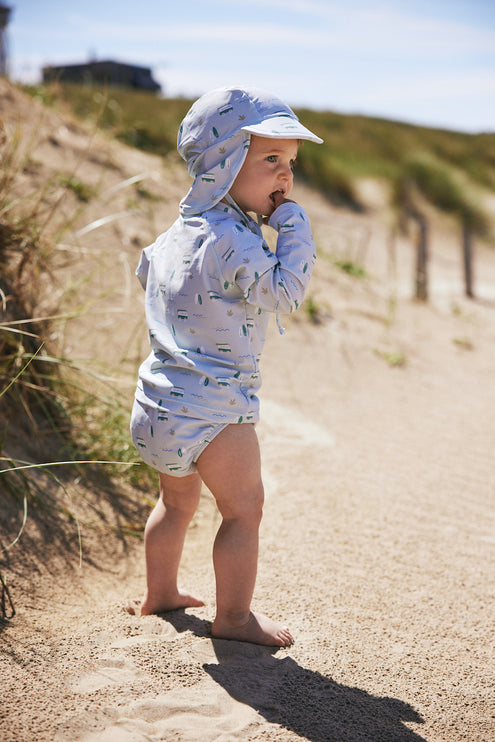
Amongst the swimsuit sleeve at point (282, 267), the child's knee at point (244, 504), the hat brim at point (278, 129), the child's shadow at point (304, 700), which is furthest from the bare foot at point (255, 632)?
the hat brim at point (278, 129)

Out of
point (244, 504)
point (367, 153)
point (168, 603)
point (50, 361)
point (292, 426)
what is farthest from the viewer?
point (367, 153)

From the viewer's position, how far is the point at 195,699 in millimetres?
1587

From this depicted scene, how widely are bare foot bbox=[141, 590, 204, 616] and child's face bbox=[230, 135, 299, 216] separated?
1.10 m

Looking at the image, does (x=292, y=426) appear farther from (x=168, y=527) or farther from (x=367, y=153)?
(x=367, y=153)

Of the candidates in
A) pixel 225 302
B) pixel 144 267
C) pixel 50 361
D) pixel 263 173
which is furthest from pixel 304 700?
pixel 50 361

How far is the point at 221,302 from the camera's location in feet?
5.43

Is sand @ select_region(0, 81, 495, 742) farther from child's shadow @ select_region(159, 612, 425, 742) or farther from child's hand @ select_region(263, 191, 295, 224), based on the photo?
child's hand @ select_region(263, 191, 295, 224)

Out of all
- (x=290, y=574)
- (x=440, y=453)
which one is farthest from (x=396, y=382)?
(x=290, y=574)

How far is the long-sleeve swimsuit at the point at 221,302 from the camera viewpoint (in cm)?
162

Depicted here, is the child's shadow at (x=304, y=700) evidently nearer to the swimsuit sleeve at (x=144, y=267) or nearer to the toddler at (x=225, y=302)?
the toddler at (x=225, y=302)

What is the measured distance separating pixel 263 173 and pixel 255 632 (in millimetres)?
1180

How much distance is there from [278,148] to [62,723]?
139cm

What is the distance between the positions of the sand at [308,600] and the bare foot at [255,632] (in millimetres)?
29

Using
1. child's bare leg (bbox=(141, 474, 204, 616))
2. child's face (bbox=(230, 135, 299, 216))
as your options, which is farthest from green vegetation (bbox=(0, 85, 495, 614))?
child's face (bbox=(230, 135, 299, 216))
